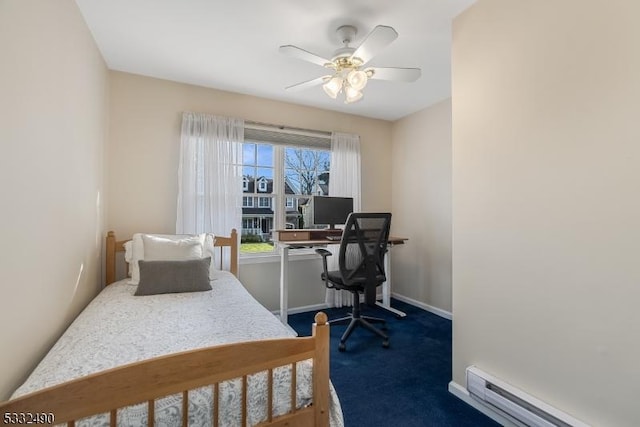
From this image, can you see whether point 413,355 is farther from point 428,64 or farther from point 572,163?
point 428,64

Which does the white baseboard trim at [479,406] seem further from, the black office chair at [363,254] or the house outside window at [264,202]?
the house outside window at [264,202]

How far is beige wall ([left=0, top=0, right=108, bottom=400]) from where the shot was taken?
3.63ft

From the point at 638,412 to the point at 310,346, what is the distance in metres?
1.33

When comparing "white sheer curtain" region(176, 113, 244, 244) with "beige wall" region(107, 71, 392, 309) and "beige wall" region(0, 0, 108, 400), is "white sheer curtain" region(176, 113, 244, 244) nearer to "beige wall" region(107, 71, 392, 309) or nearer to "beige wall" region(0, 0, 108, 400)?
"beige wall" region(107, 71, 392, 309)

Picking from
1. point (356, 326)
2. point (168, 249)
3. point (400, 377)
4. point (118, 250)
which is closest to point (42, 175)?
point (168, 249)

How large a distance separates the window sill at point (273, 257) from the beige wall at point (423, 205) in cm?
127

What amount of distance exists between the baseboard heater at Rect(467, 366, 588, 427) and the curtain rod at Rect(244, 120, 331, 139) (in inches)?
109

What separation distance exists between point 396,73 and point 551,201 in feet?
4.09

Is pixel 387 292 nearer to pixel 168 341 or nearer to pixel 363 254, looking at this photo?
pixel 363 254

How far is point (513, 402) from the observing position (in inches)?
60.2

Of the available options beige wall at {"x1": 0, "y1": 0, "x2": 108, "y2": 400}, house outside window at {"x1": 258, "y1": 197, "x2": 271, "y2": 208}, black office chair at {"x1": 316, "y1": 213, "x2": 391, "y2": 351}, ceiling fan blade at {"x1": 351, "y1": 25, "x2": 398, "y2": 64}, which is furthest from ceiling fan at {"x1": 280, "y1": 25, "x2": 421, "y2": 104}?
house outside window at {"x1": 258, "y1": 197, "x2": 271, "y2": 208}

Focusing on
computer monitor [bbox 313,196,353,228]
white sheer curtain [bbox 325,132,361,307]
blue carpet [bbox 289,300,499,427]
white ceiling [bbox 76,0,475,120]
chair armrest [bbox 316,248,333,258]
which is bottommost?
blue carpet [bbox 289,300,499,427]

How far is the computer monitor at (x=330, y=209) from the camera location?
3.31 m

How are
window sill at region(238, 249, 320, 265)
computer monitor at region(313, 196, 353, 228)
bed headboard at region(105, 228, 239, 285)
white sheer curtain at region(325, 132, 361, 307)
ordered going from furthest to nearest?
white sheer curtain at region(325, 132, 361, 307)
computer monitor at region(313, 196, 353, 228)
window sill at region(238, 249, 320, 265)
bed headboard at region(105, 228, 239, 285)
